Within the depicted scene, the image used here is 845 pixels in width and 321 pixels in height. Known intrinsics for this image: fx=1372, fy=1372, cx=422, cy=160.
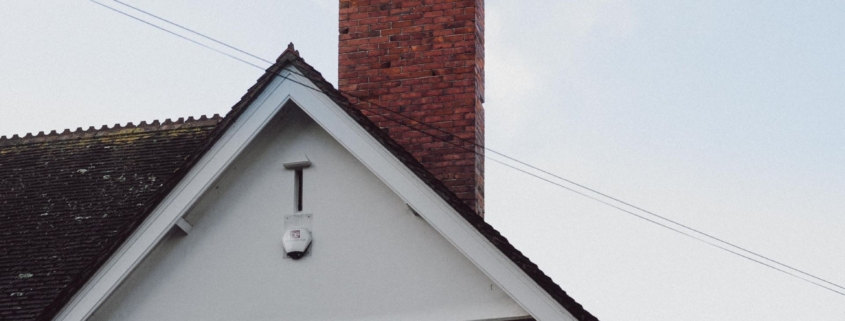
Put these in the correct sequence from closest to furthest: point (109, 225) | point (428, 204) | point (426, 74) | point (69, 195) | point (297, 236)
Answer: point (428, 204), point (297, 236), point (109, 225), point (426, 74), point (69, 195)

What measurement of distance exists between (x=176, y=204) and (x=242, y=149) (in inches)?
27.5

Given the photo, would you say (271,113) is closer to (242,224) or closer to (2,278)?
(242,224)

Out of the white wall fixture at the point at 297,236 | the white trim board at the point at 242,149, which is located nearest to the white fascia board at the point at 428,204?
the white trim board at the point at 242,149

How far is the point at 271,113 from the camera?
1130cm

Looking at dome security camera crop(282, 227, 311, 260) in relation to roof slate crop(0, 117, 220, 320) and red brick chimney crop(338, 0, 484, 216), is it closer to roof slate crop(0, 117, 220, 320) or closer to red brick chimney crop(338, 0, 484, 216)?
roof slate crop(0, 117, 220, 320)

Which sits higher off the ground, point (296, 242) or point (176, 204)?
point (176, 204)

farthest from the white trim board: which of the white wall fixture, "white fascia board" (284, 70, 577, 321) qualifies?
the white wall fixture

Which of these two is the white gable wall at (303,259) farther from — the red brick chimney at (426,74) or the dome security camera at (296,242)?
the red brick chimney at (426,74)

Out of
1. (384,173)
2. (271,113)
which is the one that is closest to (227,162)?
(271,113)

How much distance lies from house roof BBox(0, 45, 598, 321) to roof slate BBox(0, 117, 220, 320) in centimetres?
1

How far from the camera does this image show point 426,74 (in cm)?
1373

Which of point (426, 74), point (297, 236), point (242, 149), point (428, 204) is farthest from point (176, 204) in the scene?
point (426, 74)

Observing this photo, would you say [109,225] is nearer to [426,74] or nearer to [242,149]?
[242,149]

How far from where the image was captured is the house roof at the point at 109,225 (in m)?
10.7
